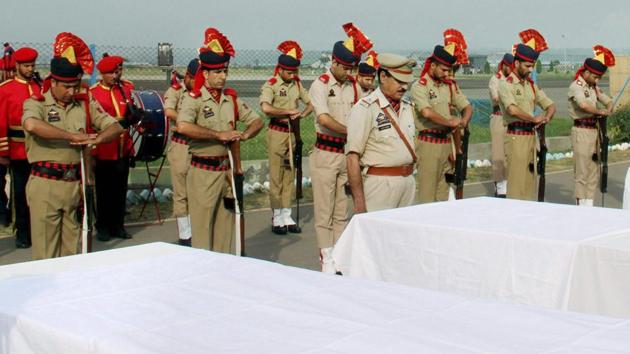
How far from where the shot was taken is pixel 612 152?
1962 centimetres

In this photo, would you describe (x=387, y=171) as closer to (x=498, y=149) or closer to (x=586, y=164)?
(x=586, y=164)

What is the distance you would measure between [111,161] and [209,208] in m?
3.38

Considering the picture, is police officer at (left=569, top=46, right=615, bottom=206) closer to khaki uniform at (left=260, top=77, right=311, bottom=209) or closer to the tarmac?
the tarmac

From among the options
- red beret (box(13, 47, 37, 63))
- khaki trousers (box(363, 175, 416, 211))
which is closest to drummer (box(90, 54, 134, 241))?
red beret (box(13, 47, 37, 63))

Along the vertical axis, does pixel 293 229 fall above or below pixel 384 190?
below

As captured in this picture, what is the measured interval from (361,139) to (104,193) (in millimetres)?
4676

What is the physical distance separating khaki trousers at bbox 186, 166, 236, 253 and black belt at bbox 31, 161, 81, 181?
0.96 m

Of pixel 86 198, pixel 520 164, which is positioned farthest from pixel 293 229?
pixel 86 198

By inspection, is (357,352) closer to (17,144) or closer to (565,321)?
(565,321)

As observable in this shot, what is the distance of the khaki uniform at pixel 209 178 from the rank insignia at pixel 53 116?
93 cm

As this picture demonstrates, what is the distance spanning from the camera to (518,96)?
33.3 feet

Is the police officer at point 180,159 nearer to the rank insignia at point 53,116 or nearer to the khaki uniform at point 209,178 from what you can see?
the khaki uniform at point 209,178

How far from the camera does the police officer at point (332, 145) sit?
28.2 ft

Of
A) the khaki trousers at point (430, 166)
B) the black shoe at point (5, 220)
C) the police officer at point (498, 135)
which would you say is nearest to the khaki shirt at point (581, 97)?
the police officer at point (498, 135)
